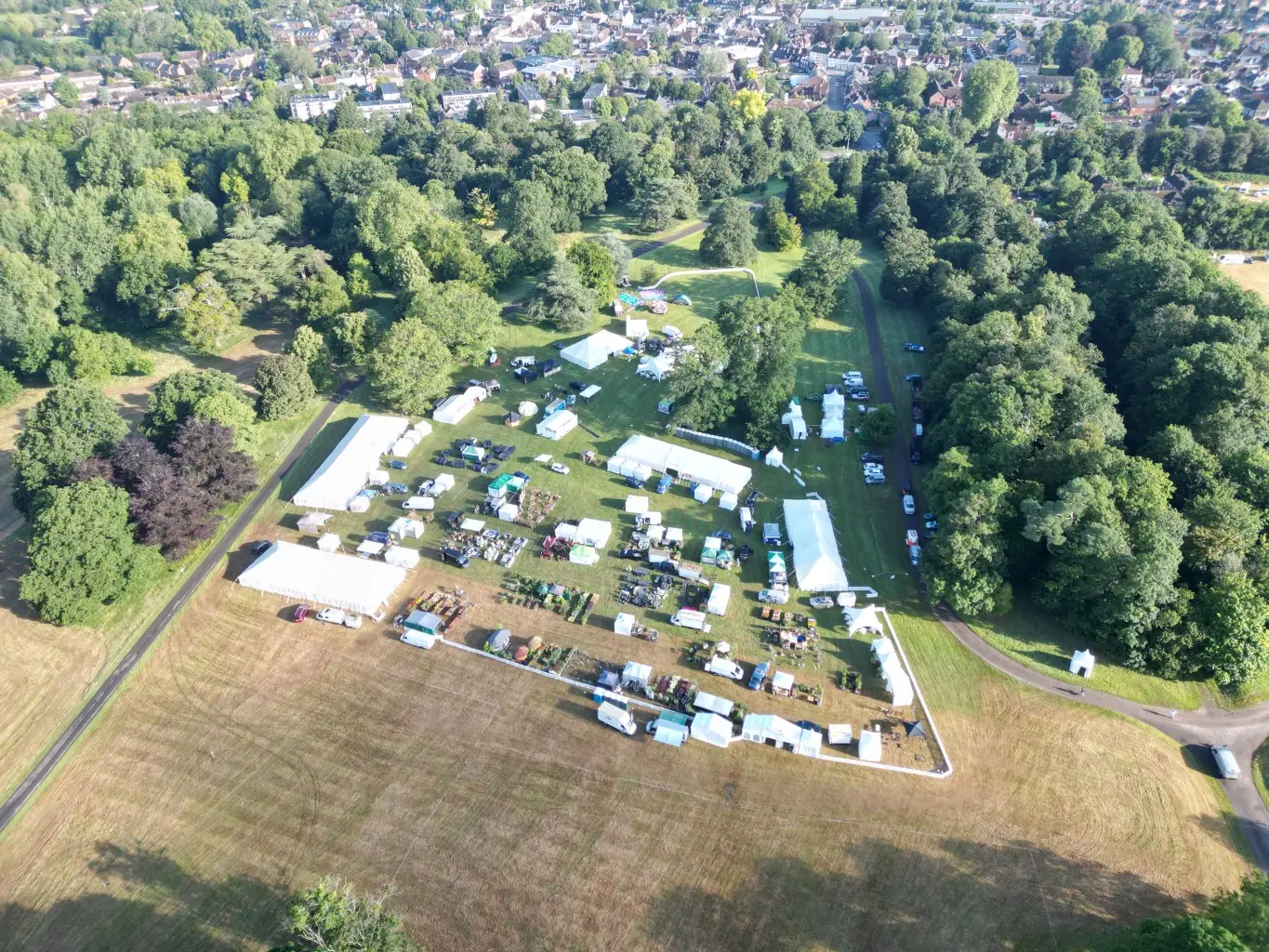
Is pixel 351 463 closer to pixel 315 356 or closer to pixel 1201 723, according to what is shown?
pixel 315 356

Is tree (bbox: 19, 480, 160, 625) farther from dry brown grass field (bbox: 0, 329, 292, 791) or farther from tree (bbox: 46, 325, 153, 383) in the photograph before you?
tree (bbox: 46, 325, 153, 383)

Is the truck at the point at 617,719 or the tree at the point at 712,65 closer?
the truck at the point at 617,719

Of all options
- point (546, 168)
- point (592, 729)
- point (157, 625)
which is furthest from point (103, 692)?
point (546, 168)

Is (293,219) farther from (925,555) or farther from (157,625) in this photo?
(925,555)

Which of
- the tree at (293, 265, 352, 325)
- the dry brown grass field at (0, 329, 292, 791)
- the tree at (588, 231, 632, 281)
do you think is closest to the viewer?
the dry brown grass field at (0, 329, 292, 791)

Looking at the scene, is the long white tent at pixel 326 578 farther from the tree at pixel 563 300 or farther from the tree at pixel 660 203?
the tree at pixel 660 203

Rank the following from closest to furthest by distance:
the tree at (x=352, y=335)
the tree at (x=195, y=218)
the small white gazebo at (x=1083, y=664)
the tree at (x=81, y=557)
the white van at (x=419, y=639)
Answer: the small white gazebo at (x=1083, y=664), the tree at (x=81, y=557), the white van at (x=419, y=639), the tree at (x=352, y=335), the tree at (x=195, y=218)

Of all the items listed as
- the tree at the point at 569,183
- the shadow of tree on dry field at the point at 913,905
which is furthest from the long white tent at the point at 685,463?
the tree at the point at 569,183

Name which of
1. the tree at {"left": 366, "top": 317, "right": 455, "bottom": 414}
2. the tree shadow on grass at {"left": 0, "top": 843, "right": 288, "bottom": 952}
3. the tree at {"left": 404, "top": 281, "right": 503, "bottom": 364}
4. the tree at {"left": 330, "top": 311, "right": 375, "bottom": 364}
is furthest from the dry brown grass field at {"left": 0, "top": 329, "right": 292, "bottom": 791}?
the tree at {"left": 404, "top": 281, "right": 503, "bottom": 364}
